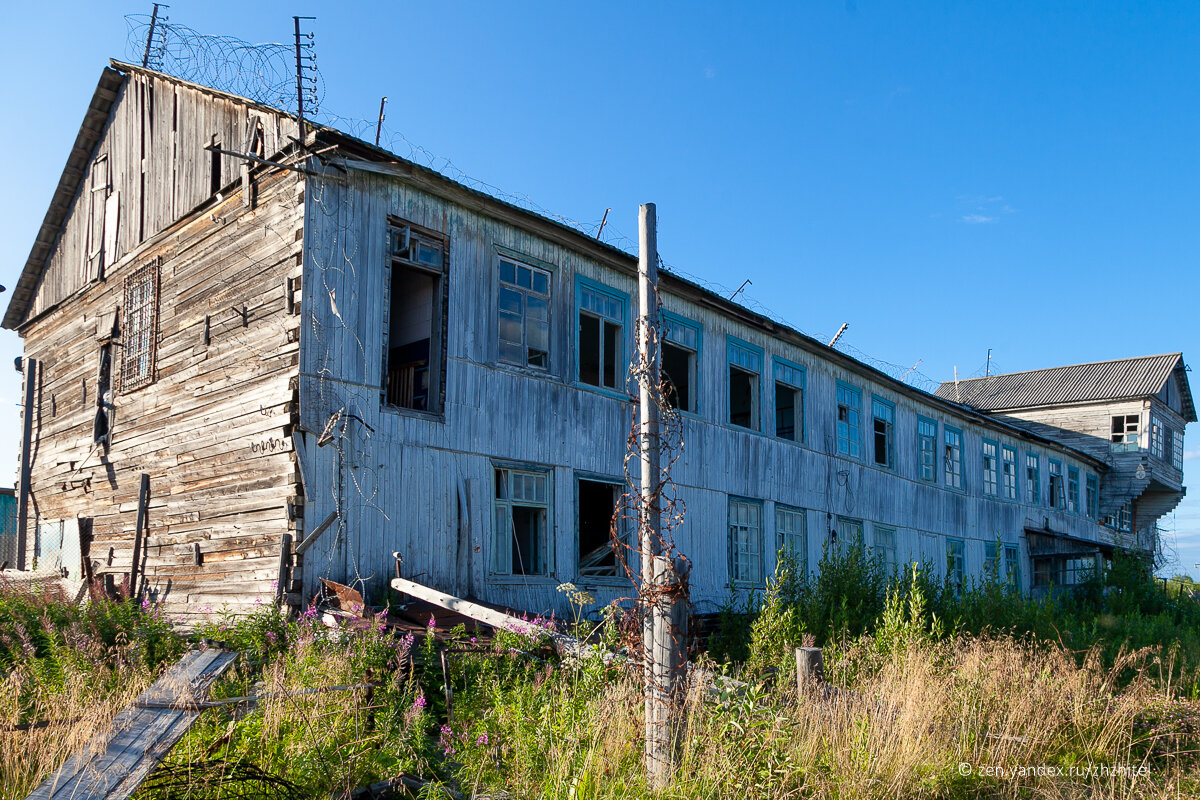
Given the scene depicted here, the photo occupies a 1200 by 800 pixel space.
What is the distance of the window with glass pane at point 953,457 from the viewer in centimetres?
2495

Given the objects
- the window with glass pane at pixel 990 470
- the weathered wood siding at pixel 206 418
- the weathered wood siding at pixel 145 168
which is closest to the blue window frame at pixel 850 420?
the window with glass pane at pixel 990 470

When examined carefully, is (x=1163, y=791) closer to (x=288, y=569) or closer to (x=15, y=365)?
(x=288, y=569)

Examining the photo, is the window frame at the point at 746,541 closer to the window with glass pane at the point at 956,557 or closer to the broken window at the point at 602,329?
the broken window at the point at 602,329

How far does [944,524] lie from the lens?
2427cm

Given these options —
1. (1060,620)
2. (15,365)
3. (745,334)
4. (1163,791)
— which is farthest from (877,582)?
(15,365)

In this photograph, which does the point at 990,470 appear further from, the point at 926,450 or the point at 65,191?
the point at 65,191

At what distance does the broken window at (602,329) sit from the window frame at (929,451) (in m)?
11.6

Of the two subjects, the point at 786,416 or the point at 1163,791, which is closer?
the point at 1163,791

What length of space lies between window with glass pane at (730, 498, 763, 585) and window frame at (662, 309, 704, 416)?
6.39 feet

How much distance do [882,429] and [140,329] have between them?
1613cm

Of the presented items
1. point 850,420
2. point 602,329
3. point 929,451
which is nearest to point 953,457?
point 929,451

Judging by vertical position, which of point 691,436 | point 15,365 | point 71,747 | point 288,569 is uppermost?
point 15,365

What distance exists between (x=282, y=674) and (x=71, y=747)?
1722 mm

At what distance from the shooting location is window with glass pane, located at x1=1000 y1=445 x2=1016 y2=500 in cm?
2798
